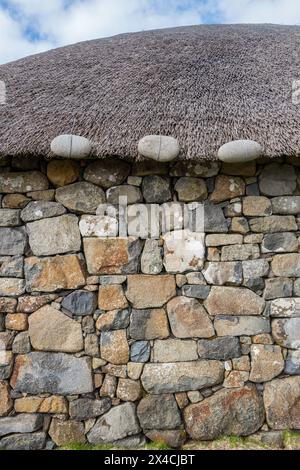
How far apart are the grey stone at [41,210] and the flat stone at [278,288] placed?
1624mm

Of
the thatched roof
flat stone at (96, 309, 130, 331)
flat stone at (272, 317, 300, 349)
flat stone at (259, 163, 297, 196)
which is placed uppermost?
the thatched roof

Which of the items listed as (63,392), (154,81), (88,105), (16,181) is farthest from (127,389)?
(154,81)

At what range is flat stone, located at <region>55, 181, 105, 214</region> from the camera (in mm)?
2529

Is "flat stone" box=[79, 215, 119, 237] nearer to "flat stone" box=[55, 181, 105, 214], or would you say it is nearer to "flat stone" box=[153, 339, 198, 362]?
"flat stone" box=[55, 181, 105, 214]

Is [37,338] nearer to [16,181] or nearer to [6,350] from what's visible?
[6,350]

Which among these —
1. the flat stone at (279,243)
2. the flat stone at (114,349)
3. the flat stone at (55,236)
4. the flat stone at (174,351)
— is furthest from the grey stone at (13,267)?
the flat stone at (279,243)

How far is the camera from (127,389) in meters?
2.43

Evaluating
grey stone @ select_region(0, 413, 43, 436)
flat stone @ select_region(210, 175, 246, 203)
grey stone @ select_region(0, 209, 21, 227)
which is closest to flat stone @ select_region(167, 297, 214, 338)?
flat stone @ select_region(210, 175, 246, 203)

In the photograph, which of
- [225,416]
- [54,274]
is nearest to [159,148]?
[54,274]

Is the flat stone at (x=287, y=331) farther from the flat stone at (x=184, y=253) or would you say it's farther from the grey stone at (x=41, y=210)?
the grey stone at (x=41, y=210)

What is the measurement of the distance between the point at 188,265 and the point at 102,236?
0.67 meters

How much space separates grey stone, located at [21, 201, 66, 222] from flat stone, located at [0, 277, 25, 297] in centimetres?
46

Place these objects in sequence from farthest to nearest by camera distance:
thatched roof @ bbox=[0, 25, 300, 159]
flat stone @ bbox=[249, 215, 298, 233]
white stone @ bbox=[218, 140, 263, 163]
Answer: flat stone @ bbox=[249, 215, 298, 233]
thatched roof @ bbox=[0, 25, 300, 159]
white stone @ bbox=[218, 140, 263, 163]

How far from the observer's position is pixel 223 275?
2480mm
